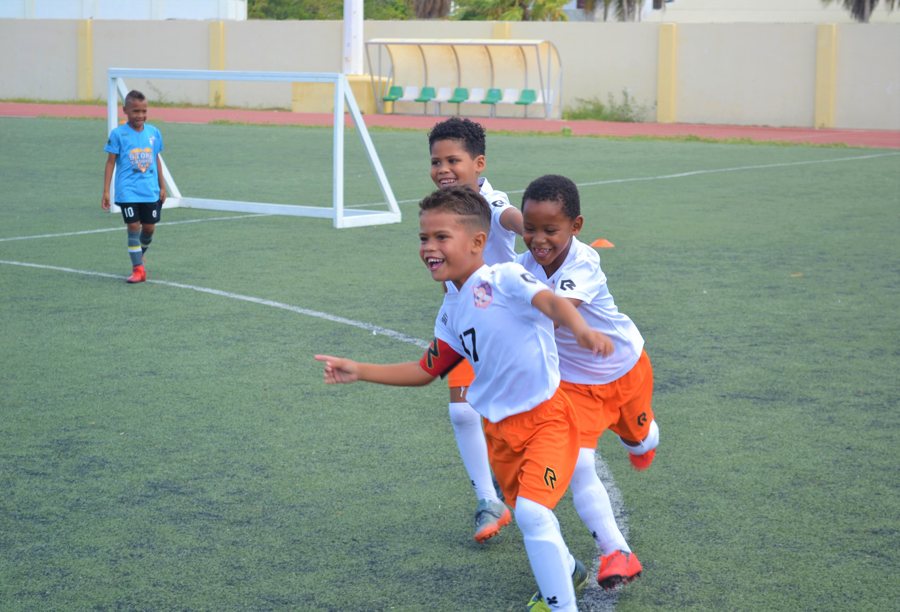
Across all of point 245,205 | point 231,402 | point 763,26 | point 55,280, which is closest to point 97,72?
point 763,26

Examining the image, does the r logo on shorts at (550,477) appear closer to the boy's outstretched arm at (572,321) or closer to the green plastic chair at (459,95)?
the boy's outstretched arm at (572,321)

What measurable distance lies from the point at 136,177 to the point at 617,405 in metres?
6.37

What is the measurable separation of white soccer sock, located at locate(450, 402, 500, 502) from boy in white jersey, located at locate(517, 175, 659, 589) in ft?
1.62

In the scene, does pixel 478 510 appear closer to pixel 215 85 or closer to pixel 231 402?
pixel 231 402

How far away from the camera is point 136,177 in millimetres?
9586

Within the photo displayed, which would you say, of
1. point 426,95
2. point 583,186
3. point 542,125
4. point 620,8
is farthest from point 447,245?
point 620,8

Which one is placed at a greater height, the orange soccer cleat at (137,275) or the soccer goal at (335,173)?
the soccer goal at (335,173)

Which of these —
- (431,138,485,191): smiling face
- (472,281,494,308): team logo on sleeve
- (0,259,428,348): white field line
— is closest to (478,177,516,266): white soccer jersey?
(431,138,485,191): smiling face

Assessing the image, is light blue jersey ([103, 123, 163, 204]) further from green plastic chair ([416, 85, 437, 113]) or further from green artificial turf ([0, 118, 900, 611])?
green plastic chair ([416, 85, 437, 113])

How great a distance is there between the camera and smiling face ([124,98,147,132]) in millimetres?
9758

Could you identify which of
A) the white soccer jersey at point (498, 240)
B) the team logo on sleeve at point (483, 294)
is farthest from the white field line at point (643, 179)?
the team logo on sleeve at point (483, 294)

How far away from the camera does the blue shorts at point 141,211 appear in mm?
9523

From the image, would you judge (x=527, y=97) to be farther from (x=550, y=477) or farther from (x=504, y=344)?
(x=550, y=477)

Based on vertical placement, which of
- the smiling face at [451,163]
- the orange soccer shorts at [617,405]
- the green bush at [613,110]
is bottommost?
the orange soccer shorts at [617,405]
